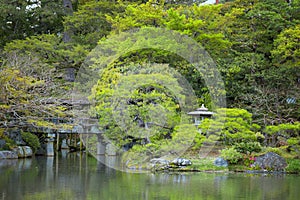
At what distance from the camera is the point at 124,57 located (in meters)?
16.8

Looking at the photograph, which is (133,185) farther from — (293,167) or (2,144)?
(2,144)

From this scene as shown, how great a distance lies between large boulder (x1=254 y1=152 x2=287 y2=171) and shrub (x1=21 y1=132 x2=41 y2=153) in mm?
8356

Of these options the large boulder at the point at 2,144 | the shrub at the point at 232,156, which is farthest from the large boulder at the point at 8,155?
the shrub at the point at 232,156

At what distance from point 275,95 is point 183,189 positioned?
27.4 feet

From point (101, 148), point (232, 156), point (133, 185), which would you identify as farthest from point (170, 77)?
point (101, 148)

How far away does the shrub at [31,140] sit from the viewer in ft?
57.8

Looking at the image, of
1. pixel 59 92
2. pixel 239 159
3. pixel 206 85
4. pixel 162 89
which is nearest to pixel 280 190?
pixel 239 159

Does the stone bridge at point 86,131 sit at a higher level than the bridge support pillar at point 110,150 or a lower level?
higher

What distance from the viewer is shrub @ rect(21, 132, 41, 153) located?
57.8 feet

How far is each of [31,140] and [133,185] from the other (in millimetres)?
8606

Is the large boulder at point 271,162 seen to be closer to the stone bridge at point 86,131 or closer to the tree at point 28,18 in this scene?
the stone bridge at point 86,131

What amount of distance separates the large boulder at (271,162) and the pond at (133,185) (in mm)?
706

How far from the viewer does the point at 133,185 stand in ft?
33.1

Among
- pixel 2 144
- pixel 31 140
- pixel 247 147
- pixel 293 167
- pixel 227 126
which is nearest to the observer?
pixel 293 167
